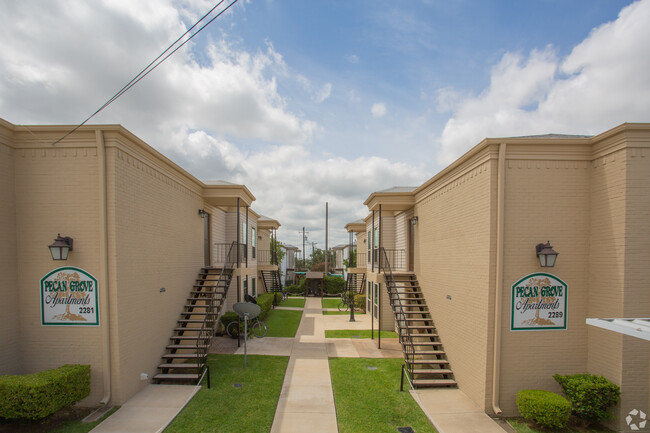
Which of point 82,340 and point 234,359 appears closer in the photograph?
point 82,340

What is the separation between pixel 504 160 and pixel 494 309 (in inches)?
123

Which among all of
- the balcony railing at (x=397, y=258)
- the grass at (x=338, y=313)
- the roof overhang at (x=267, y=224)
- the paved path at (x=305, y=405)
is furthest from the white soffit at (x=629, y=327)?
the roof overhang at (x=267, y=224)

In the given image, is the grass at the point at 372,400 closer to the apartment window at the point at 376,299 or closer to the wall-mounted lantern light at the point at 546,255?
the wall-mounted lantern light at the point at 546,255

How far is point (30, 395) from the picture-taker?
5562mm

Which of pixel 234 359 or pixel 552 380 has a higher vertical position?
pixel 552 380

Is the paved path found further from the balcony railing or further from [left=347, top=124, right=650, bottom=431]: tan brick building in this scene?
the balcony railing

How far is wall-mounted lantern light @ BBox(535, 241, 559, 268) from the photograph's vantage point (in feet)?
22.2

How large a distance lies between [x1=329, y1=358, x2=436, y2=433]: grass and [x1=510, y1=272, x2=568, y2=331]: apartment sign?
9.27ft

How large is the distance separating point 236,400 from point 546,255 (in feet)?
24.1

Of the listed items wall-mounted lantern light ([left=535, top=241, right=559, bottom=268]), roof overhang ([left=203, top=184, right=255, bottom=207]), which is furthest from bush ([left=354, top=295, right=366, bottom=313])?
wall-mounted lantern light ([left=535, top=241, right=559, bottom=268])

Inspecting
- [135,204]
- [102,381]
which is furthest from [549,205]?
[102,381]

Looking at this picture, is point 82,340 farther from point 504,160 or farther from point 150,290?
point 504,160

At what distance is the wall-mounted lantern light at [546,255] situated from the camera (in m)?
6.75

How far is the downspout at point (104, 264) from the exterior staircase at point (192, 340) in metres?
1.62
